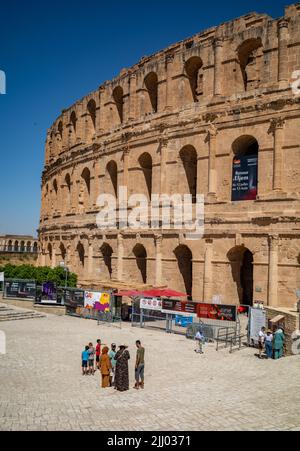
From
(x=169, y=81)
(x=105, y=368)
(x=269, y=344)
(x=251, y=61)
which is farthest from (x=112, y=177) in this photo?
(x=105, y=368)

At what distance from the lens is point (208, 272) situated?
78.2 ft

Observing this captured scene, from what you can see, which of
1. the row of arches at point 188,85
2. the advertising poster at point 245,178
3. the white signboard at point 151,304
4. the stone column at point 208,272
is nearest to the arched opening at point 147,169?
the row of arches at point 188,85

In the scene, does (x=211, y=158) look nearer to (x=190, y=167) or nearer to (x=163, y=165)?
(x=190, y=167)

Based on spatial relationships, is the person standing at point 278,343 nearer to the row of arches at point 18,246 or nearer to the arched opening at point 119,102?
the arched opening at point 119,102

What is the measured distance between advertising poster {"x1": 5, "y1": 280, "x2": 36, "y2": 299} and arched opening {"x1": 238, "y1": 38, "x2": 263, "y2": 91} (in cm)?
1681

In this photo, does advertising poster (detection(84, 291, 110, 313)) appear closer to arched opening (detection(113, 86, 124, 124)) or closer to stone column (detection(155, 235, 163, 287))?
stone column (detection(155, 235, 163, 287))

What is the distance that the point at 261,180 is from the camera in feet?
74.1

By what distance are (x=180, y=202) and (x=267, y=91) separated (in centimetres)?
766

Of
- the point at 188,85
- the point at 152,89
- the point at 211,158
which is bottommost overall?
the point at 211,158

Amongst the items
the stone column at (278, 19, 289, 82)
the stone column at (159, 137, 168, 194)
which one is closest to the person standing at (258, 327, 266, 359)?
the stone column at (159, 137, 168, 194)

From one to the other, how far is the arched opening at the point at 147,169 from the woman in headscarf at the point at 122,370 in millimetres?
18526

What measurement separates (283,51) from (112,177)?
14672mm
